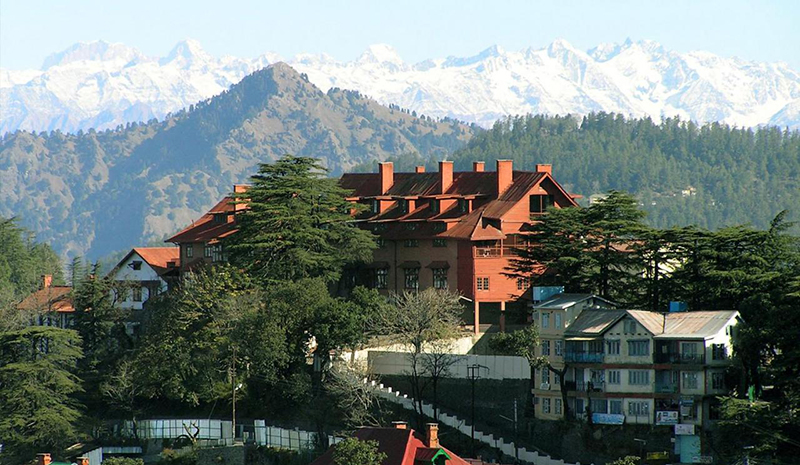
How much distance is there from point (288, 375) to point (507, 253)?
16.9m

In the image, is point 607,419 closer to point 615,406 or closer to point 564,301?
point 615,406

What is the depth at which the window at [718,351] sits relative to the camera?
71.2 m

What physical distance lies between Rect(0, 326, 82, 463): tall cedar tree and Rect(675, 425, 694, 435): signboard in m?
33.8

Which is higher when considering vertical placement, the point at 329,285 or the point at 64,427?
the point at 329,285

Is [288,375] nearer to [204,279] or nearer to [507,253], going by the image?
[204,279]

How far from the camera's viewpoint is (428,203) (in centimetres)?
10000

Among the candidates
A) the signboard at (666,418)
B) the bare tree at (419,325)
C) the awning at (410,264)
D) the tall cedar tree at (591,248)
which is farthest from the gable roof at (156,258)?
the signboard at (666,418)

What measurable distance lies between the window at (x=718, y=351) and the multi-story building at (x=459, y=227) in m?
19.4

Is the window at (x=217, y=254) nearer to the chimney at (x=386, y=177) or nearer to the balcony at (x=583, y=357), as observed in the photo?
the chimney at (x=386, y=177)

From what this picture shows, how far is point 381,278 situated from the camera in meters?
98.6

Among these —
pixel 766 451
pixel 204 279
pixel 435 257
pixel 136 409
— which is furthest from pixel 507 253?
pixel 766 451

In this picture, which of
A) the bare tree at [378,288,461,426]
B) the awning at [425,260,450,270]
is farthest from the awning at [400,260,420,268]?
the bare tree at [378,288,461,426]

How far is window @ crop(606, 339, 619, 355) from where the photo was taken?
7431 centimetres

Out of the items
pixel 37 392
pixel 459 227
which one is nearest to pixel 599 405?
pixel 459 227
